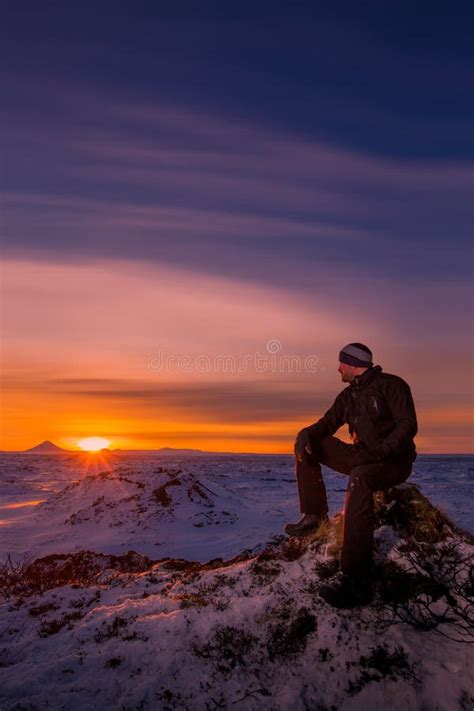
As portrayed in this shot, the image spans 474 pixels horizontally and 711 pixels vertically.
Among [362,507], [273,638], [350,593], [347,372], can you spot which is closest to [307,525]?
[350,593]

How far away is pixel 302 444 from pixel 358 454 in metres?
0.73

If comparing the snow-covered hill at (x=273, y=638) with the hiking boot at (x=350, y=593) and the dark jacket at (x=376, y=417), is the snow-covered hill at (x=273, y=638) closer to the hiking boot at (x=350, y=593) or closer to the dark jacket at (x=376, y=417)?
the hiking boot at (x=350, y=593)

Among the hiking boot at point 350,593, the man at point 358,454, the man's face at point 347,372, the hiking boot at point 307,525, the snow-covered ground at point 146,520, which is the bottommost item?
the snow-covered ground at point 146,520

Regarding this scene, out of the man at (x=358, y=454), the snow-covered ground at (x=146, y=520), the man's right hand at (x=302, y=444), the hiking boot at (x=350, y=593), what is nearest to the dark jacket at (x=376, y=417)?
the man at (x=358, y=454)

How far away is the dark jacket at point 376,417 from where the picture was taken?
562 cm

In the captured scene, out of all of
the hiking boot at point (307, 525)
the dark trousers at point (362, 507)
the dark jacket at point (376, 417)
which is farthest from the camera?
the hiking boot at point (307, 525)

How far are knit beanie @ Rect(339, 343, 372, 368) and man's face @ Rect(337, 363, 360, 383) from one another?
0.17 feet

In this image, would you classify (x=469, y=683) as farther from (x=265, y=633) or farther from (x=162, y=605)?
(x=162, y=605)

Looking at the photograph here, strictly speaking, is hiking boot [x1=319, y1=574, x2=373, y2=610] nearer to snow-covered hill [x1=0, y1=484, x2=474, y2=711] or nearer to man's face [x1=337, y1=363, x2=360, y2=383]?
snow-covered hill [x1=0, y1=484, x2=474, y2=711]

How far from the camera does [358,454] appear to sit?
20.4 feet

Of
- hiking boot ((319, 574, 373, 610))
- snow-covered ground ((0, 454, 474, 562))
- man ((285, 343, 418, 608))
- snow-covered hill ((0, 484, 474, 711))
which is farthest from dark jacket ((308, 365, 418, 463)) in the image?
snow-covered ground ((0, 454, 474, 562))

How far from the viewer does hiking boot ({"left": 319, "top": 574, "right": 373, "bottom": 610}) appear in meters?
5.33

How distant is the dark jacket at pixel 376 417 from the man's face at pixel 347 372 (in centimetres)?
7

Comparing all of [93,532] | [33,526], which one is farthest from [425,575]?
[33,526]
